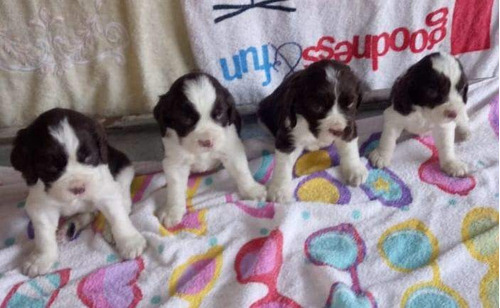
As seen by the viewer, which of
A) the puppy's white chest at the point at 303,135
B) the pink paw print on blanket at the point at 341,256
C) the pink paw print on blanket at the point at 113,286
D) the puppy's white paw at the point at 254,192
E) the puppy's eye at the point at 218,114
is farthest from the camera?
the puppy's white paw at the point at 254,192

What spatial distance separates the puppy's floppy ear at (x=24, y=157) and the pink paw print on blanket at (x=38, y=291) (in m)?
0.52

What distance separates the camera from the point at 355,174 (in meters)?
2.95

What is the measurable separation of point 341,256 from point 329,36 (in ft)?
4.85

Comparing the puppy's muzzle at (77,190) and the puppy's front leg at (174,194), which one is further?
the puppy's front leg at (174,194)

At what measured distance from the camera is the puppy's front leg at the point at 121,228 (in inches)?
104

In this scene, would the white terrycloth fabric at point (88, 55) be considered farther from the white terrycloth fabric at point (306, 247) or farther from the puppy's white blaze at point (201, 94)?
the puppy's white blaze at point (201, 94)

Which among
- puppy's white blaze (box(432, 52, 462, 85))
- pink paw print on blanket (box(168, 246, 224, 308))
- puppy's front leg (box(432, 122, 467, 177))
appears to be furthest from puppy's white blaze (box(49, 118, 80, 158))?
puppy's front leg (box(432, 122, 467, 177))

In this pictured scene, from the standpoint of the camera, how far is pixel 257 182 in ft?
9.99

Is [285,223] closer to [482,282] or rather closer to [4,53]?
[482,282]

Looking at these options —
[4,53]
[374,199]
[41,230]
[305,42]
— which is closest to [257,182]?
[374,199]

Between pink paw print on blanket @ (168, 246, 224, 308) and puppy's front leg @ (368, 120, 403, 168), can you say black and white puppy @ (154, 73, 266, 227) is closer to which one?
pink paw print on blanket @ (168, 246, 224, 308)

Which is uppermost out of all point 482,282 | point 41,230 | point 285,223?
point 41,230

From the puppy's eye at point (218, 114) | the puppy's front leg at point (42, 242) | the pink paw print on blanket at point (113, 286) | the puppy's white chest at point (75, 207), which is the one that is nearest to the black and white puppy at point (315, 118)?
the puppy's eye at point (218, 114)

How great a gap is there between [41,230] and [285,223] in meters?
1.25
